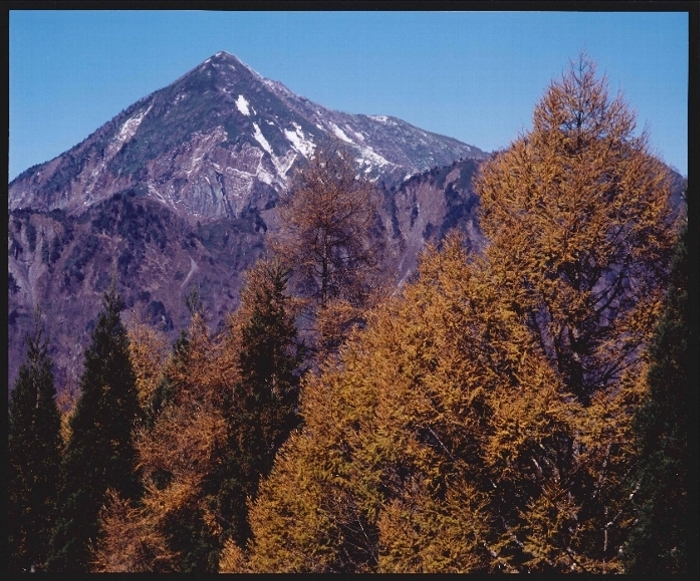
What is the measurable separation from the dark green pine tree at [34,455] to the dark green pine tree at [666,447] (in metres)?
17.8

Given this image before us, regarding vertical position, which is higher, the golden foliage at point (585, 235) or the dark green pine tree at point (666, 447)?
the golden foliage at point (585, 235)

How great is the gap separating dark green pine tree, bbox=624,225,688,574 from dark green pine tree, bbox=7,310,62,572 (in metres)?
17.8

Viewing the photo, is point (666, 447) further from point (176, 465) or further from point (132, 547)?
point (132, 547)

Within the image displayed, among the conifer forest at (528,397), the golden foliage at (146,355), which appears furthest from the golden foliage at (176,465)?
the golden foliage at (146,355)

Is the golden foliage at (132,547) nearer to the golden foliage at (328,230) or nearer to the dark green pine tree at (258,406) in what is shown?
the dark green pine tree at (258,406)

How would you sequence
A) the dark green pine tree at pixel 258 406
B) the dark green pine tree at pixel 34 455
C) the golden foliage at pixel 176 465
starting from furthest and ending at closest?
1. the dark green pine tree at pixel 34 455
2. the golden foliage at pixel 176 465
3. the dark green pine tree at pixel 258 406

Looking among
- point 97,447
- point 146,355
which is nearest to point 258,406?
point 97,447

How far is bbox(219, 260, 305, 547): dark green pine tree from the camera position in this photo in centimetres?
1809

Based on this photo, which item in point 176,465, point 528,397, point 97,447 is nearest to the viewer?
point 528,397

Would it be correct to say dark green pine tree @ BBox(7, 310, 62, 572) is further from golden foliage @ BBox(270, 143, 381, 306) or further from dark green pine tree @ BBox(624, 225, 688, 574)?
dark green pine tree @ BBox(624, 225, 688, 574)

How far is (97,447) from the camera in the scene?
24.2m

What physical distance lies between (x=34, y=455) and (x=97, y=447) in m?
2.08

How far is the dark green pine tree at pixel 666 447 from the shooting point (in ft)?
34.6

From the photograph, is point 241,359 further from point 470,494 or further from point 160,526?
point 470,494
